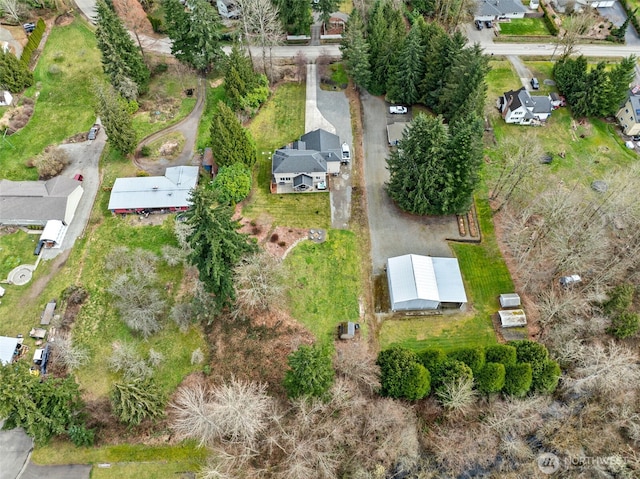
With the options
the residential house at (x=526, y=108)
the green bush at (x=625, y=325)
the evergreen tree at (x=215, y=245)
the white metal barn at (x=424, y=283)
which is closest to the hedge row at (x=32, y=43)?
the evergreen tree at (x=215, y=245)

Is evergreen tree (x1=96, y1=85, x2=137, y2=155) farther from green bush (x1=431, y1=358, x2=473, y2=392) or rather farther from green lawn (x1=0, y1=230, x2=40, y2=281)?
green bush (x1=431, y1=358, x2=473, y2=392)

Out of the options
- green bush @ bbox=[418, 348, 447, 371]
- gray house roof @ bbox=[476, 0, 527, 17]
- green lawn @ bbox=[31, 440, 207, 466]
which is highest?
gray house roof @ bbox=[476, 0, 527, 17]

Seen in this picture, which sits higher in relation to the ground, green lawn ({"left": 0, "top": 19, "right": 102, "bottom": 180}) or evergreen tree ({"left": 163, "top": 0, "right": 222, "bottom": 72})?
evergreen tree ({"left": 163, "top": 0, "right": 222, "bottom": 72})

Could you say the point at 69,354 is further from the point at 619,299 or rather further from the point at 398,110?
the point at 619,299

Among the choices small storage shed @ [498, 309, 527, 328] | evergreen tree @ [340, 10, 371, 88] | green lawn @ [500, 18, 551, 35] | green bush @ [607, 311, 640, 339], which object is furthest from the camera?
green lawn @ [500, 18, 551, 35]

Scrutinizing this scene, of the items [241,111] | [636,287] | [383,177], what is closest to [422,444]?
[636,287]

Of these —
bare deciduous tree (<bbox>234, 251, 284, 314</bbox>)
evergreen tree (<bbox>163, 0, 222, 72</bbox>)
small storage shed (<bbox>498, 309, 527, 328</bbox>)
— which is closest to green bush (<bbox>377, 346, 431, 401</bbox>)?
small storage shed (<bbox>498, 309, 527, 328</bbox>)

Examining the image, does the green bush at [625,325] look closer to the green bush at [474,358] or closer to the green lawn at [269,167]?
the green bush at [474,358]
